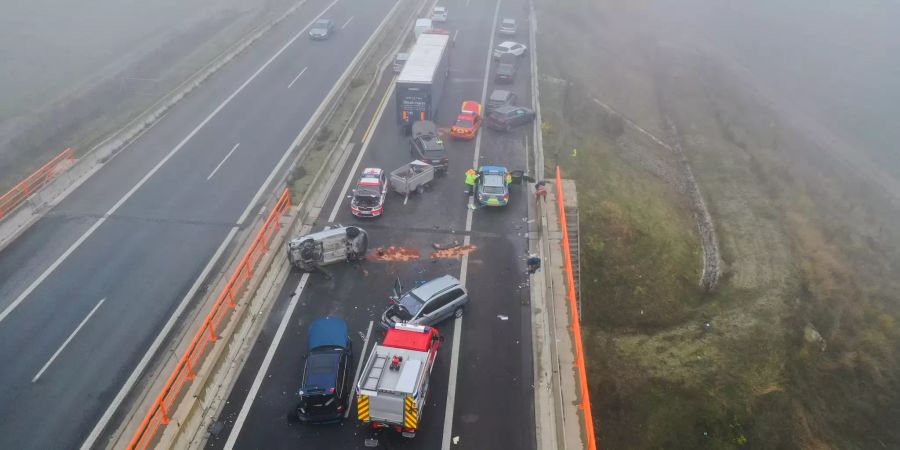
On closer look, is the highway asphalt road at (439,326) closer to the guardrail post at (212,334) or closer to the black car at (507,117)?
the guardrail post at (212,334)

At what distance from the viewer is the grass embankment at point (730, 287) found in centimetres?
2322

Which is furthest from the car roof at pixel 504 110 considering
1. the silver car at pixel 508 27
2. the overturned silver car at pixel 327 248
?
the silver car at pixel 508 27

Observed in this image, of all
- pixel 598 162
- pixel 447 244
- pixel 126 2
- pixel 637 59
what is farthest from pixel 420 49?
pixel 126 2

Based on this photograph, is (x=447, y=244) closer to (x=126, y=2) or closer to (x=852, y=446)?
(x=852, y=446)

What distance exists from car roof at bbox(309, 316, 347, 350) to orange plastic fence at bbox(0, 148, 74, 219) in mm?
17790

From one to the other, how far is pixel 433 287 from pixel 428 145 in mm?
12868

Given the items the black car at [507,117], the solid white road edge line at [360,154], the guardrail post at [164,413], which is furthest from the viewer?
the black car at [507,117]

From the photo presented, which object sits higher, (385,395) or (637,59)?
(385,395)

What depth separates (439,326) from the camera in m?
20.5

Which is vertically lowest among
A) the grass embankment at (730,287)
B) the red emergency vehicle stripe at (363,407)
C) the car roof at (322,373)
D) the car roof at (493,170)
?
the grass embankment at (730,287)

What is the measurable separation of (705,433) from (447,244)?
1283 centimetres

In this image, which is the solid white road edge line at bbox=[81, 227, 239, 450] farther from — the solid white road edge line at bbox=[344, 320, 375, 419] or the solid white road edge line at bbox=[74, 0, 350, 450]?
the solid white road edge line at bbox=[344, 320, 375, 419]

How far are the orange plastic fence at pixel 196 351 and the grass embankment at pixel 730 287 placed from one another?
48.0 feet

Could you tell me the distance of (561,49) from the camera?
5788 cm
